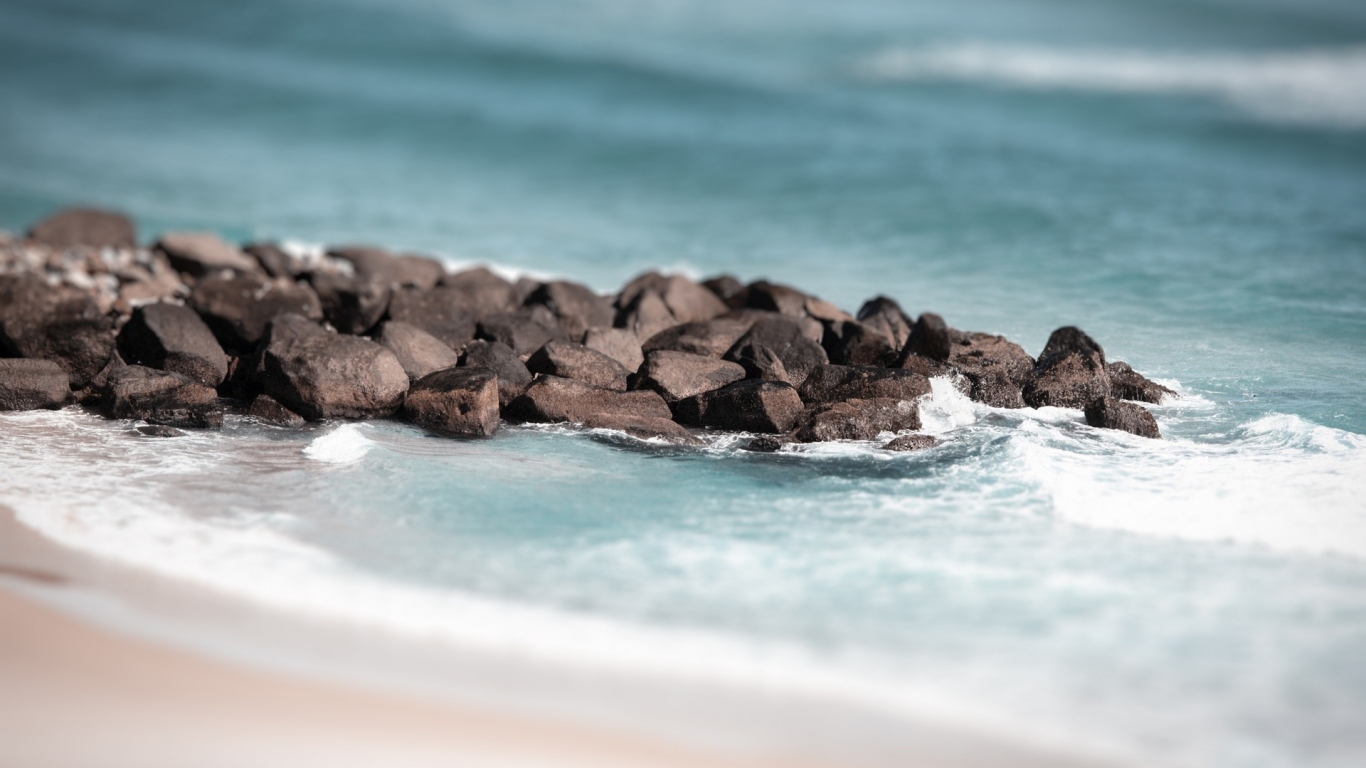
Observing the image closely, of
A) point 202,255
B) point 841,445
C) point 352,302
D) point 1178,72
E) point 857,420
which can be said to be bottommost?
point 841,445

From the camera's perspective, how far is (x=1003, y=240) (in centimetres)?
866

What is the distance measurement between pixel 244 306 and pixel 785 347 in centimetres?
301

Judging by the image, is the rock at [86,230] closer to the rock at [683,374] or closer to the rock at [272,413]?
the rock at [272,413]

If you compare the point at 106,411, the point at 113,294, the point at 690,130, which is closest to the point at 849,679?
the point at 106,411

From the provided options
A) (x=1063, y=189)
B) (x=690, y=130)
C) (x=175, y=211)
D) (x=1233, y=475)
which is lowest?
(x=1233, y=475)

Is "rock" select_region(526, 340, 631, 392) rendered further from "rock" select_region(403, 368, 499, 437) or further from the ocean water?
the ocean water

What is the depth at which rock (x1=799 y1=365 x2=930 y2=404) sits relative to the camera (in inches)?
200

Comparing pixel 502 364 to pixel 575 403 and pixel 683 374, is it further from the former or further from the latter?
pixel 683 374

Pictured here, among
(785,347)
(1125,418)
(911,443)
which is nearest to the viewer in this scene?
(911,443)

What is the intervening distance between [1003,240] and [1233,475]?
4.52 meters

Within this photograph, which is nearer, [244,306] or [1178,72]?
[244,306]

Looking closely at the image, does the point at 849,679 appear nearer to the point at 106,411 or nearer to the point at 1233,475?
the point at 1233,475

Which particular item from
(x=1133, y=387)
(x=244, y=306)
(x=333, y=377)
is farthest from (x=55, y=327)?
(x=1133, y=387)

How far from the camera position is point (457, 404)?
5.00 metres
